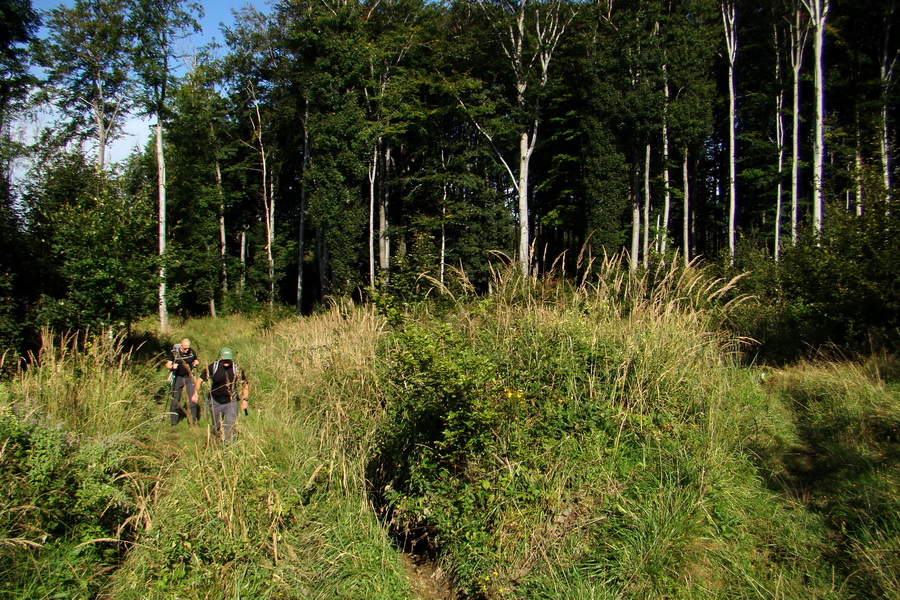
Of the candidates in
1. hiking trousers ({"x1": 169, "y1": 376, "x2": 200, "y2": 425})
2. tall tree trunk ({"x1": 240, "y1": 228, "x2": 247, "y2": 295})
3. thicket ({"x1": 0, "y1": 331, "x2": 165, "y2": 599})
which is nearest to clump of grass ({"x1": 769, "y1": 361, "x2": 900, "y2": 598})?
thicket ({"x1": 0, "y1": 331, "x2": 165, "y2": 599})

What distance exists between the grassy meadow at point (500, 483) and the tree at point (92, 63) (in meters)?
22.3

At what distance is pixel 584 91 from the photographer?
979 inches

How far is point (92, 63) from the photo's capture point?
76.0ft

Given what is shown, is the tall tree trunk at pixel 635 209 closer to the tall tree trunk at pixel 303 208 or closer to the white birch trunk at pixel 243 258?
the tall tree trunk at pixel 303 208

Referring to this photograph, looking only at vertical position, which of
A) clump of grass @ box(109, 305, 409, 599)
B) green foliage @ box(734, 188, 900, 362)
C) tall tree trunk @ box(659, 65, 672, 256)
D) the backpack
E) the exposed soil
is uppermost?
tall tree trunk @ box(659, 65, 672, 256)

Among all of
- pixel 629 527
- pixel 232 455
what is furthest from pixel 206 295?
pixel 629 527

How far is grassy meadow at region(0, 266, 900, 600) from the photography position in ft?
12.1

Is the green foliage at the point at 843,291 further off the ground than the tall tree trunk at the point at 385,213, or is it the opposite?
the tall tree trunk at the point at 385,213

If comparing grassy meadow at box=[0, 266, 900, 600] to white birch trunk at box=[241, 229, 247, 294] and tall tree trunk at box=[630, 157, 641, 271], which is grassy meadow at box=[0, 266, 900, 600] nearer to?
tall tree trunk at box=[630, 157, 641, 271]

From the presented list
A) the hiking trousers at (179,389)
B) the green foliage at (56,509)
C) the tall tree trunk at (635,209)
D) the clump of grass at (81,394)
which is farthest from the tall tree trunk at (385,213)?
the green foliage at (56,509)

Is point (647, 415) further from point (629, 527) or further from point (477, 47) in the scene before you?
point (477, 47)

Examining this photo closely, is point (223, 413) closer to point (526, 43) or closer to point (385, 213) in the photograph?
point (385, 213)

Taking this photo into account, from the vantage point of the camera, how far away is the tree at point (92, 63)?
2250 centimetres

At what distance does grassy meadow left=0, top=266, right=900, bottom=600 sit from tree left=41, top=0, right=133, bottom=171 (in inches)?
879
